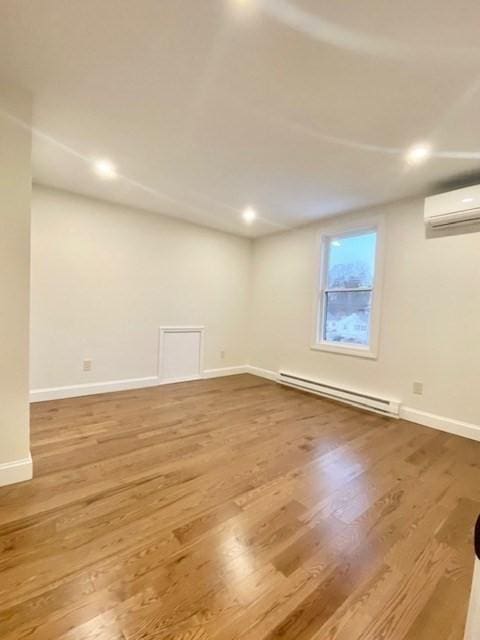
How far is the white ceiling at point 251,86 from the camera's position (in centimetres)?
127

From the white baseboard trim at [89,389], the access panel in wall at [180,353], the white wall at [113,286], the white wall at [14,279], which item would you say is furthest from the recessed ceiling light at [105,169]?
the white baseboard trim at [89,389]

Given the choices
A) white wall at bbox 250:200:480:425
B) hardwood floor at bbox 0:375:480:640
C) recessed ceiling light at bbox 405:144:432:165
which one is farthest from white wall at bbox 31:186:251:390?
recessed ceiling light at bbox 405:144:432:165

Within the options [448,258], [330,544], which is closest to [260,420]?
[330,544]

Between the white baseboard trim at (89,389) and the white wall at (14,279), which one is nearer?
the white wall at (14,279)

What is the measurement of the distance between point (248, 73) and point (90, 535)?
2.48 meters

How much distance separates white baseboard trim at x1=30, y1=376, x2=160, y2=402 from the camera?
322 centimetres

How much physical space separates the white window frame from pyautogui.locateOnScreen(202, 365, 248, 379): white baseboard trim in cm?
148

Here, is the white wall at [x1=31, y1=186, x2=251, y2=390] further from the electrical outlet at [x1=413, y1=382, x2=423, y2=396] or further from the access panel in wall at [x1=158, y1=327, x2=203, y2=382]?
the electrical outlet at [x1=413, y1=382, x2=423, y2=396]

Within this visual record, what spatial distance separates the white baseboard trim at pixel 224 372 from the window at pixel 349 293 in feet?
5.02

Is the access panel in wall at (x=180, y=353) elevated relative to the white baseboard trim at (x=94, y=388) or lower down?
elevated

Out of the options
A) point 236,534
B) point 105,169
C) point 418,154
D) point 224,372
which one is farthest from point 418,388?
point 105,169

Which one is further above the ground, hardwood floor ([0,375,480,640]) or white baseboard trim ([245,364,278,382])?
white baseboard trim ([245,364,278,382])

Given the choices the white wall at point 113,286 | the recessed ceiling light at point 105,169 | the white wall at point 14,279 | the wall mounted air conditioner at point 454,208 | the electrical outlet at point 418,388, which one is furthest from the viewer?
the white wall at point 113,286

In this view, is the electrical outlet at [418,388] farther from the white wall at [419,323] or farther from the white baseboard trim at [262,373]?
the white baseboard trim at [262,373]
